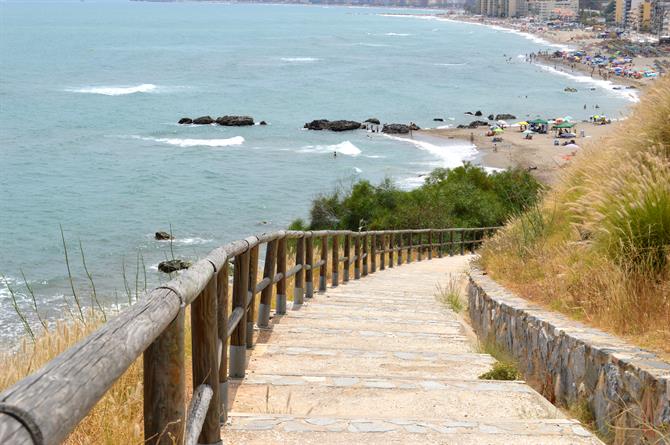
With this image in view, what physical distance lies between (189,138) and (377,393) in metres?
61.3

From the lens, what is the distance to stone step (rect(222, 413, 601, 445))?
12.7ft

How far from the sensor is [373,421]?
13.6 ft

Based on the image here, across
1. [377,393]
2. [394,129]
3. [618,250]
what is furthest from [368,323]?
[394,129]

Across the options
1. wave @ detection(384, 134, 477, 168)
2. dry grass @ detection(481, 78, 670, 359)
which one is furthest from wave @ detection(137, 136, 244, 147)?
dry grass @ detection(481, 78, 670, 359)

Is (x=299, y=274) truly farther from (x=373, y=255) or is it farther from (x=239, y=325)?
(x=373, y=255)

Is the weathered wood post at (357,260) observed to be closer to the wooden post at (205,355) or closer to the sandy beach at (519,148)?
the wooden post at (205,355)

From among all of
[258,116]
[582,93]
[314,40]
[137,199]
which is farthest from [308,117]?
[314,40]

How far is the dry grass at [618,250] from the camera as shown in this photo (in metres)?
5.50

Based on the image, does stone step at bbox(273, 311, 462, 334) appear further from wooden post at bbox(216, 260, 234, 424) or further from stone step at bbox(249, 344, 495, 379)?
wooden post at bbox(216, 260, 234, 424)

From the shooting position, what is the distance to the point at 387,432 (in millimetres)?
3992

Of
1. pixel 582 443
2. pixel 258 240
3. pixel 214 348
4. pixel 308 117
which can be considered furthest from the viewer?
pixel 308 117

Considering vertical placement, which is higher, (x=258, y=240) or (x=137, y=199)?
(x=258, y=240)

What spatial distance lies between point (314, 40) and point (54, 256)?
150962mm

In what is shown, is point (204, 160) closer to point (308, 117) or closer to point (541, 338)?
point (308, 117)
